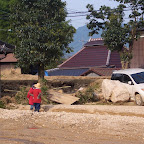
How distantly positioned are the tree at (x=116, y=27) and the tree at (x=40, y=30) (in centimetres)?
416

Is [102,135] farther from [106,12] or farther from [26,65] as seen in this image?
[106,12]

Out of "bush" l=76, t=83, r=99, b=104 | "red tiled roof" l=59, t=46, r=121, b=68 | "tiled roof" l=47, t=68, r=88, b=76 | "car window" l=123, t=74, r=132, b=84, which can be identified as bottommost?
"bush" l=76, t=83, r=99, b=104

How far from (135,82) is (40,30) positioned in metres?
7.54

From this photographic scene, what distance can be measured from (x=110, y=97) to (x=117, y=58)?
2897cm

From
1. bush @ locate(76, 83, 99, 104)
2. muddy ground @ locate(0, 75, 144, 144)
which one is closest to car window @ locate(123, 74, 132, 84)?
bush @ locate(76, 83, 99, 104)

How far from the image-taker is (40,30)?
20156 millimetres

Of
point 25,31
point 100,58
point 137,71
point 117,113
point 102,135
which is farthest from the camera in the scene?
point 100,58

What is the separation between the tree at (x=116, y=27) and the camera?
24.1 meters

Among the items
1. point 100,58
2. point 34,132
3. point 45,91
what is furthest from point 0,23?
point 34,132

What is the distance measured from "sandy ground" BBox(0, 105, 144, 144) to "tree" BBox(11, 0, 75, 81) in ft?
28.0

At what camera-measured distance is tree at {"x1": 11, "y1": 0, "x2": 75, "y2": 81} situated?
20234mm

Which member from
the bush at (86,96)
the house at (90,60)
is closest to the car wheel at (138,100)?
the bush at (86,96)

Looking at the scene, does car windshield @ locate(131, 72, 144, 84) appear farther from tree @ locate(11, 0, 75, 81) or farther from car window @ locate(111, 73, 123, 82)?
tree @ locate(11, 0, 75, 81)

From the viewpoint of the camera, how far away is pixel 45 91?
1777cm
